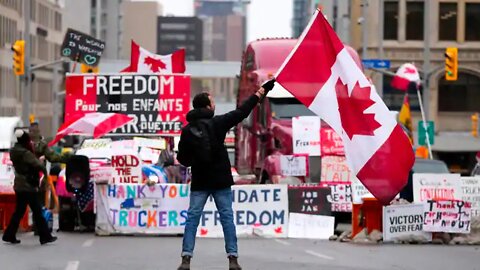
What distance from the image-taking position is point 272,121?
89.9 feet

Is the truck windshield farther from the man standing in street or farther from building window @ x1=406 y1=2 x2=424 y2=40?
building window @ x1=406 y1=2 x2=424 y2=40

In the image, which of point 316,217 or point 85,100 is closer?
point 316,217

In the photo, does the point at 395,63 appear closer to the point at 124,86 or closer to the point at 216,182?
the point at 124,86

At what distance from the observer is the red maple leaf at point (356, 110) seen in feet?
47.5

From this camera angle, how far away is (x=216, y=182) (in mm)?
12508

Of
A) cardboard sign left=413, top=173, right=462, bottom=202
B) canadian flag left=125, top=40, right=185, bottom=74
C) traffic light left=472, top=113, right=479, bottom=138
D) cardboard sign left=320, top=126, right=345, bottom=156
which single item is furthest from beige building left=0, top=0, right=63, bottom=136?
cardboard sign left=413, top=173, right=462, bottom=202

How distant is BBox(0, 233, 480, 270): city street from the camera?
14.0 metres

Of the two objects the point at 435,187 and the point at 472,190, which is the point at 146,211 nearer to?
the point at 435,187

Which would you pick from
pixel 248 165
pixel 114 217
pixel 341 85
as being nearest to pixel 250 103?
pixel 341 85

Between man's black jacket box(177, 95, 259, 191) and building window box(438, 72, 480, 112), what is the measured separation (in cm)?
5650

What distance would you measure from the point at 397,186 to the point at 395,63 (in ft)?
178

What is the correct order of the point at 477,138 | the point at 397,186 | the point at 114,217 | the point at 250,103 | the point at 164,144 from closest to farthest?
1. the point at 250,103
2. the point at 397,186
3. the point at 114,217
4. the point at 164,144
5. the point at 477,138

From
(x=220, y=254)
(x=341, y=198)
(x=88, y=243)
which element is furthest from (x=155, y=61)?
Result: (x=220, y=254)

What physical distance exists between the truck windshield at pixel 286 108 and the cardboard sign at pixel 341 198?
15.8 ft
